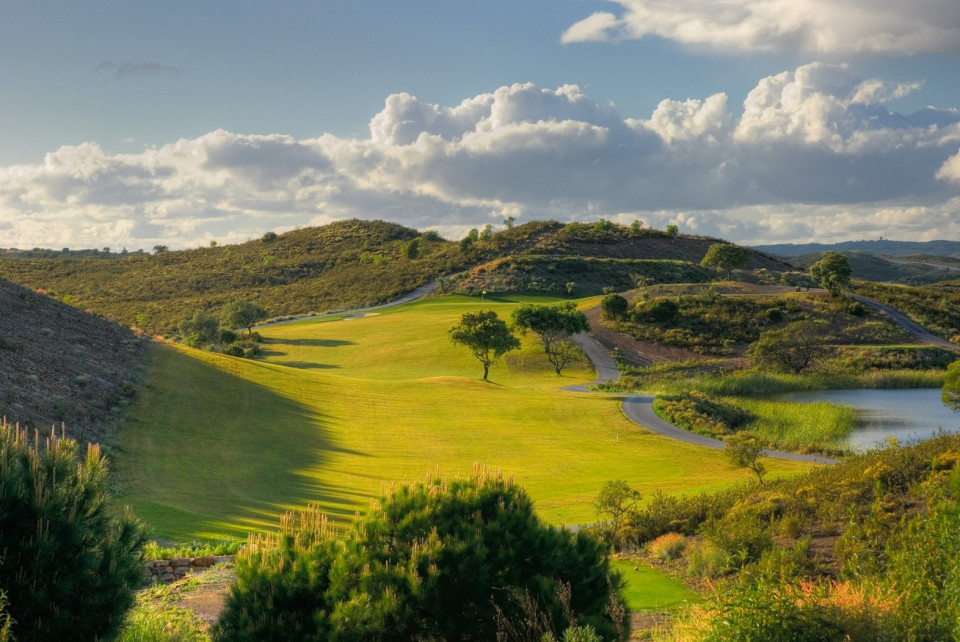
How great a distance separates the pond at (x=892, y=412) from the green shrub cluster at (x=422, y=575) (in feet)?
97.6

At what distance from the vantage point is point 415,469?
3070 centimetres

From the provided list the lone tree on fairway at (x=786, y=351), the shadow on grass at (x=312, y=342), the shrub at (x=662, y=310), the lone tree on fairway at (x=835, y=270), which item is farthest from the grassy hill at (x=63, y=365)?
the lone tree on fairway at (x=835, y=270)

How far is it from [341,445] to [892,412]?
115ft

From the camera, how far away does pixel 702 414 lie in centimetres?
4609

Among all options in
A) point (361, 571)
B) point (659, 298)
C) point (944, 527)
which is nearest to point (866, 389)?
point (659, 298)

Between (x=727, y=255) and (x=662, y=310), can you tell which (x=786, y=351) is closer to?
(x=662, y=310)

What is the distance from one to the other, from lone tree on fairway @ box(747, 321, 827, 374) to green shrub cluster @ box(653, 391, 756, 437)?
16154 millimetres

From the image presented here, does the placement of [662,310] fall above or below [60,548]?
above

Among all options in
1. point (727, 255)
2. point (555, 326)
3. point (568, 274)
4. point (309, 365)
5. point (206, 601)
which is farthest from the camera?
point (568, 274)

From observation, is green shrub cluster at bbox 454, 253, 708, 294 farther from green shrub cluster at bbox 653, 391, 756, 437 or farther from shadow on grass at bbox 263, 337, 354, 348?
green shrub cluster at bbox 653, 391, 756, 437

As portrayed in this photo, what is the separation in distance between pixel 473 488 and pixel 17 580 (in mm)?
5266

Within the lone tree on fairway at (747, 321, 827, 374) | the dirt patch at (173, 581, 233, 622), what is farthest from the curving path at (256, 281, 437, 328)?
the dirt patch at (173, 581, 233, 622)

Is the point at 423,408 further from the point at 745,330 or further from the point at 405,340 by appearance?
the point at 745,330

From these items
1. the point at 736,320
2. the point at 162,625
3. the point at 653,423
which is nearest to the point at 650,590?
the point at 162,625
